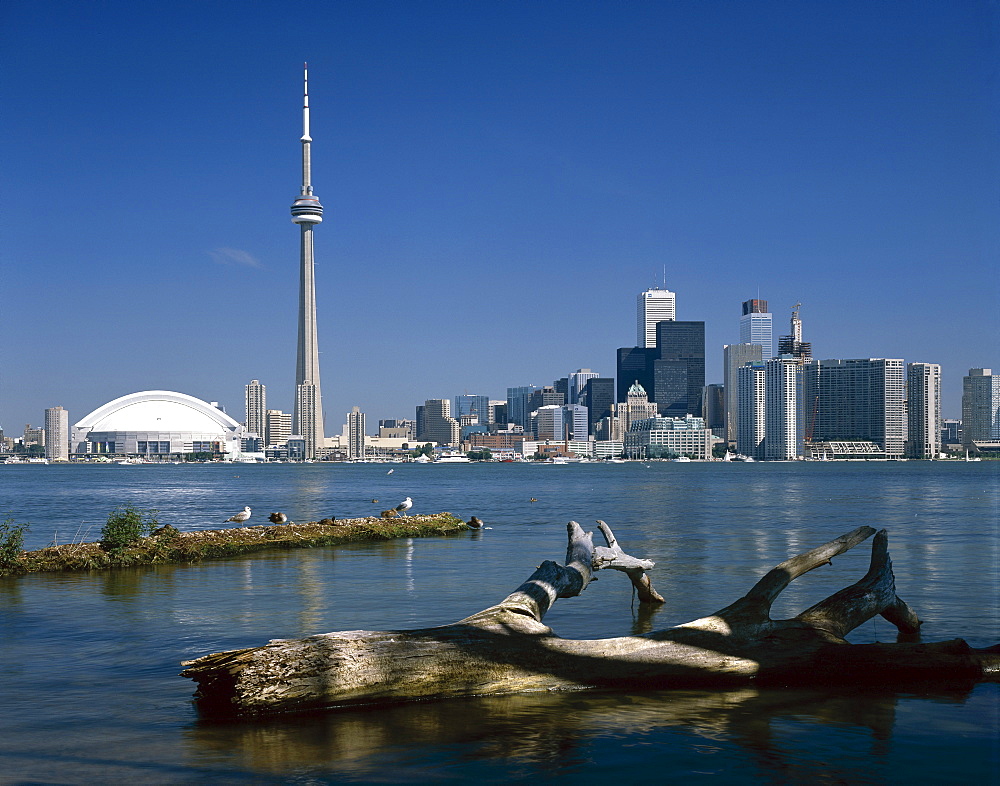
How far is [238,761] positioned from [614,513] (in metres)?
46.7

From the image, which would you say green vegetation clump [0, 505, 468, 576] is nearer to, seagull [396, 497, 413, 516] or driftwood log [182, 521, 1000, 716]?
seagull [396, 497, 413, 516]

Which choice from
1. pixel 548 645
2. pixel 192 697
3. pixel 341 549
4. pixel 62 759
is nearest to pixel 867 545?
pixel 341 549

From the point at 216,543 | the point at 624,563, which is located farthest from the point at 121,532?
the point at 624,563

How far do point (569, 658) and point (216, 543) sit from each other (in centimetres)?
1997

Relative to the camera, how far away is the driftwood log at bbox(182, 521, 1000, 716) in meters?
9.76

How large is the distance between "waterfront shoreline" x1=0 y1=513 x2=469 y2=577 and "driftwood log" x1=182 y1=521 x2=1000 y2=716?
15.3m

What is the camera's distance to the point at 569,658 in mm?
10883

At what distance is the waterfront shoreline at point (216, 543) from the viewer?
940 inches

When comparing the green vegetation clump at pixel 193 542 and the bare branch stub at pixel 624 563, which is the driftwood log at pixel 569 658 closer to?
the bare branch stub at pixel 624 563

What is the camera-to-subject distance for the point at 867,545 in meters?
30.8

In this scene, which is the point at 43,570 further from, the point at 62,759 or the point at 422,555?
the point at 62,759

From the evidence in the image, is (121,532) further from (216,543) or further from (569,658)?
(569,658)

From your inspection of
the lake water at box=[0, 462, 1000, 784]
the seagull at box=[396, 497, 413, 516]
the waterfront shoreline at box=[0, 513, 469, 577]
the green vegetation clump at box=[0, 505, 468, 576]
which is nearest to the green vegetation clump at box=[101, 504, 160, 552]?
the green vegetation clump at box=[0, 505, 468, 576]

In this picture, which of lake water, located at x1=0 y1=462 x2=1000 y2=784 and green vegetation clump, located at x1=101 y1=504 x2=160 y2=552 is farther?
green vegetation clump, located at x1=101 y1=504 x2=160 y2=552
